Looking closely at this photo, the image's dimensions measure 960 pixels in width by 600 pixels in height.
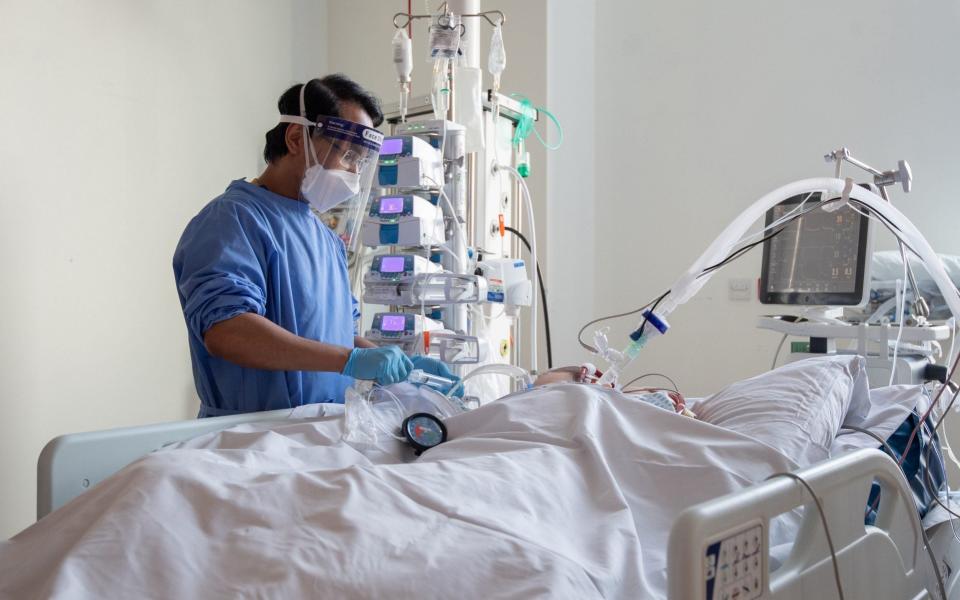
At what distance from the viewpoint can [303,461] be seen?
1338mm

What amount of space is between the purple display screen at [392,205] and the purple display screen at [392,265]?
0.15 m

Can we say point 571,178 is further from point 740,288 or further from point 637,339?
point 637,339

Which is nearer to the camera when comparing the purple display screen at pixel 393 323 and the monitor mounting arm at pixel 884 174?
the monitor mounting arm at pixel 884 174

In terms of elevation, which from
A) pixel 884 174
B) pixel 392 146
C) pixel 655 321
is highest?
pixel 392 146

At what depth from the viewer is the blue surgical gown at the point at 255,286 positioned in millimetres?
1774

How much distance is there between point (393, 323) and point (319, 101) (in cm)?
84

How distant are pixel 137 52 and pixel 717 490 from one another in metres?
3.07

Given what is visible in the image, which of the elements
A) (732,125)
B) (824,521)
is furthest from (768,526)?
(732,125)

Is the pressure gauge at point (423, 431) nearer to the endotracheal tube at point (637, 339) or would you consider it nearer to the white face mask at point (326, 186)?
the endotracheal tube at point (637, 339)

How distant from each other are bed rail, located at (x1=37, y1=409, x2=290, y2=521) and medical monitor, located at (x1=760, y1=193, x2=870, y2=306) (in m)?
1.70

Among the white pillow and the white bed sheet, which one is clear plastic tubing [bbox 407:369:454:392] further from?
the white pillow

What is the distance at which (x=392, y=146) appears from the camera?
263cm

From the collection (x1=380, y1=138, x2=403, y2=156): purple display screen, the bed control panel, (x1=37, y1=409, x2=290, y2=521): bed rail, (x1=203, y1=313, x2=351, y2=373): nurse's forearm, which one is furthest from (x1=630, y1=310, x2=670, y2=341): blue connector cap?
(x1=380, y1=138, x2=403, y2=156): purple display screen

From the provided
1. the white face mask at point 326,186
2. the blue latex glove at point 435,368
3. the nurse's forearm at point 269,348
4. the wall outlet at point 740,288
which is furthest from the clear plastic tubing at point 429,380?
the wall outlet at point 740,288
